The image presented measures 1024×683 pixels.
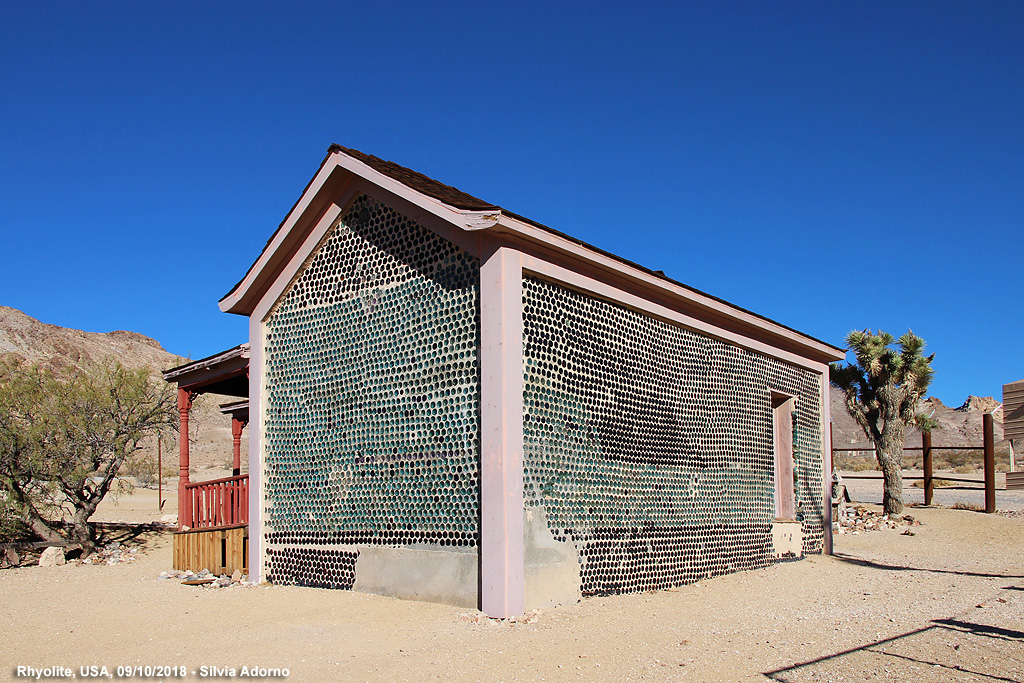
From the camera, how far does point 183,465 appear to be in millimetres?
12914

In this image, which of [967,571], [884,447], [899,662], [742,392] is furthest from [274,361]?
[884,447]

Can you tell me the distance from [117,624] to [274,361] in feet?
12.2

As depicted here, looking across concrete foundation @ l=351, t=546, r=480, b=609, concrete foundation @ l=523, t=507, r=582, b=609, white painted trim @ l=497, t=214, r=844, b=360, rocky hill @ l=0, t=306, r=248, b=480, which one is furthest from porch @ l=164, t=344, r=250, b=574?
rocky hill @ l=0, t=306, r=248, b=480

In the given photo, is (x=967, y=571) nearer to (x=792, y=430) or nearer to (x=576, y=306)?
(x=792, y=430)

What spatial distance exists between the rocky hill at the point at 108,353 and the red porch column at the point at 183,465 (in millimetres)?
31213

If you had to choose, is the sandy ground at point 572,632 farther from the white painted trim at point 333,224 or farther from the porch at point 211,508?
the white painted trim at point 333,224

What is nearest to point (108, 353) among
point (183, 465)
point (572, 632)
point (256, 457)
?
point (183, 465)

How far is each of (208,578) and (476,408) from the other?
5.22 meters

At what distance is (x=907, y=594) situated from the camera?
31.3 ft

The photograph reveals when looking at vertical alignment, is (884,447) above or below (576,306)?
below

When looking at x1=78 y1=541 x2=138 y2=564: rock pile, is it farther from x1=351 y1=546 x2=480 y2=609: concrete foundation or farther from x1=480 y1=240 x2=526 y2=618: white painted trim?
x1=480 y1=240 x2=526 y2=618: white painted trim

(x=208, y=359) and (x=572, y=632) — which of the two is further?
(x=208, y=359)

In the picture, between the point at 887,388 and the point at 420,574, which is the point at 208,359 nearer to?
the point at 420,574

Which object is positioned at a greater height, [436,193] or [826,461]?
[436,193]
